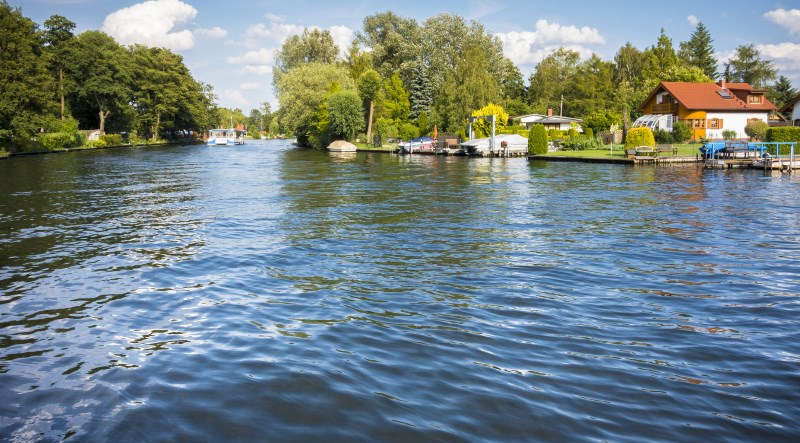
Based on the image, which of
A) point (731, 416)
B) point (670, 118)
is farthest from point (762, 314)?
point (670, 118)

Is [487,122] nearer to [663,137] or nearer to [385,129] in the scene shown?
[385,129]

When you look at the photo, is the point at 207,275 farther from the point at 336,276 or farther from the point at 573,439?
the point at 573,439

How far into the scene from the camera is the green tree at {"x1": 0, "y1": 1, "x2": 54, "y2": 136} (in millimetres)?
59562

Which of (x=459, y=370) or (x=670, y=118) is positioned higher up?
(x=670, y=118)

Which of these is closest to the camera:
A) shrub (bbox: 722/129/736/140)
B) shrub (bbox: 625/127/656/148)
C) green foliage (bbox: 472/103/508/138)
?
shrub (bbox: 625/127/656/148)

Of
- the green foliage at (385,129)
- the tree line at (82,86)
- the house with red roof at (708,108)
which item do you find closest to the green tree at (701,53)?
the house with red roof at (708,108)

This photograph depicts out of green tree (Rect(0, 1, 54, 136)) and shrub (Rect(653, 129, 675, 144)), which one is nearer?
green tree (Rect(0, 1, 54, 136))

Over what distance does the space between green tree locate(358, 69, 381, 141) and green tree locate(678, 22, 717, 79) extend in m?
60.7

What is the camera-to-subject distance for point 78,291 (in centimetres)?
1081

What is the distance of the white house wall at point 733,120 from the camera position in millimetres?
70250

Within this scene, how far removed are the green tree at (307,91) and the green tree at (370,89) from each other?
3263 millimetres

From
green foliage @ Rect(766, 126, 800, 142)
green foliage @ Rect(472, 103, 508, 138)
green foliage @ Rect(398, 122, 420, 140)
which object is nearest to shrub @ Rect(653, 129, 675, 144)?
green foliage @ Rect(766, 126, 800, 142)

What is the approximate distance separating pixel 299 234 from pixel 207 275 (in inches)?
Result: 190

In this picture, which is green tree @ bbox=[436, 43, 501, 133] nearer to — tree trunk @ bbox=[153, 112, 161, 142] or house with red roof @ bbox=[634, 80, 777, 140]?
house with red roof @ bbox=[634, 80, 777, 140]
